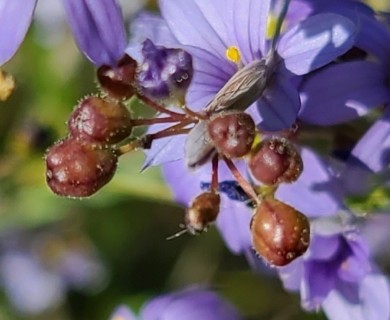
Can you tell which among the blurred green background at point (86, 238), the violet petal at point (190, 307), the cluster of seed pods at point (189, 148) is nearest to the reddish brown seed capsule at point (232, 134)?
the cluster of seed pods at point (189, 148)

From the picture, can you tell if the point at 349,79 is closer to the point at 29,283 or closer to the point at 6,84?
the point at 6,84

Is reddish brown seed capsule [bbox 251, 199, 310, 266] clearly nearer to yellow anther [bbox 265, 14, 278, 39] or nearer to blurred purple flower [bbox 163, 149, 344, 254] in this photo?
blurred purple flower [bbox 163, 149, 344, 254]

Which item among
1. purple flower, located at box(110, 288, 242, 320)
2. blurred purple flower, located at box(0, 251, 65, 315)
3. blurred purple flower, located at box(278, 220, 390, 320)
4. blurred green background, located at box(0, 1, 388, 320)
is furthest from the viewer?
A: blurred purple flower, located at box(0, 251, 65, 315)

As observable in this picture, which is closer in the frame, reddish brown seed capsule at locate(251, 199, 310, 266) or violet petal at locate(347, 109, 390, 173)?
reddish brown seed capsule at locate(251, 199, 310, 266)

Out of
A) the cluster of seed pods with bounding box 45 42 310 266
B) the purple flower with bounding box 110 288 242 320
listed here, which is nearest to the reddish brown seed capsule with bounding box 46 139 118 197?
the cluster of seed pods with bounding box 45 42 310 266

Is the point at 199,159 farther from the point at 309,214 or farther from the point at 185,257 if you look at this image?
the point at 185,257

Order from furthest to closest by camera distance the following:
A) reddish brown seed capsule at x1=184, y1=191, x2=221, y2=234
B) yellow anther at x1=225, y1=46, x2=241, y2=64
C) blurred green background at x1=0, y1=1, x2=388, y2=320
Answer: blurred green background at x1=0, y1=1, x2=388, y2=320 → yellow anther at x1=225, y1=46, x2=241, y2=64 → reddish brown seed capsule at x1=184, y1=191, x2=221, y2=234

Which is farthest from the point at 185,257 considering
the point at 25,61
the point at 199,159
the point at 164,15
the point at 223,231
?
the point at 199,159
